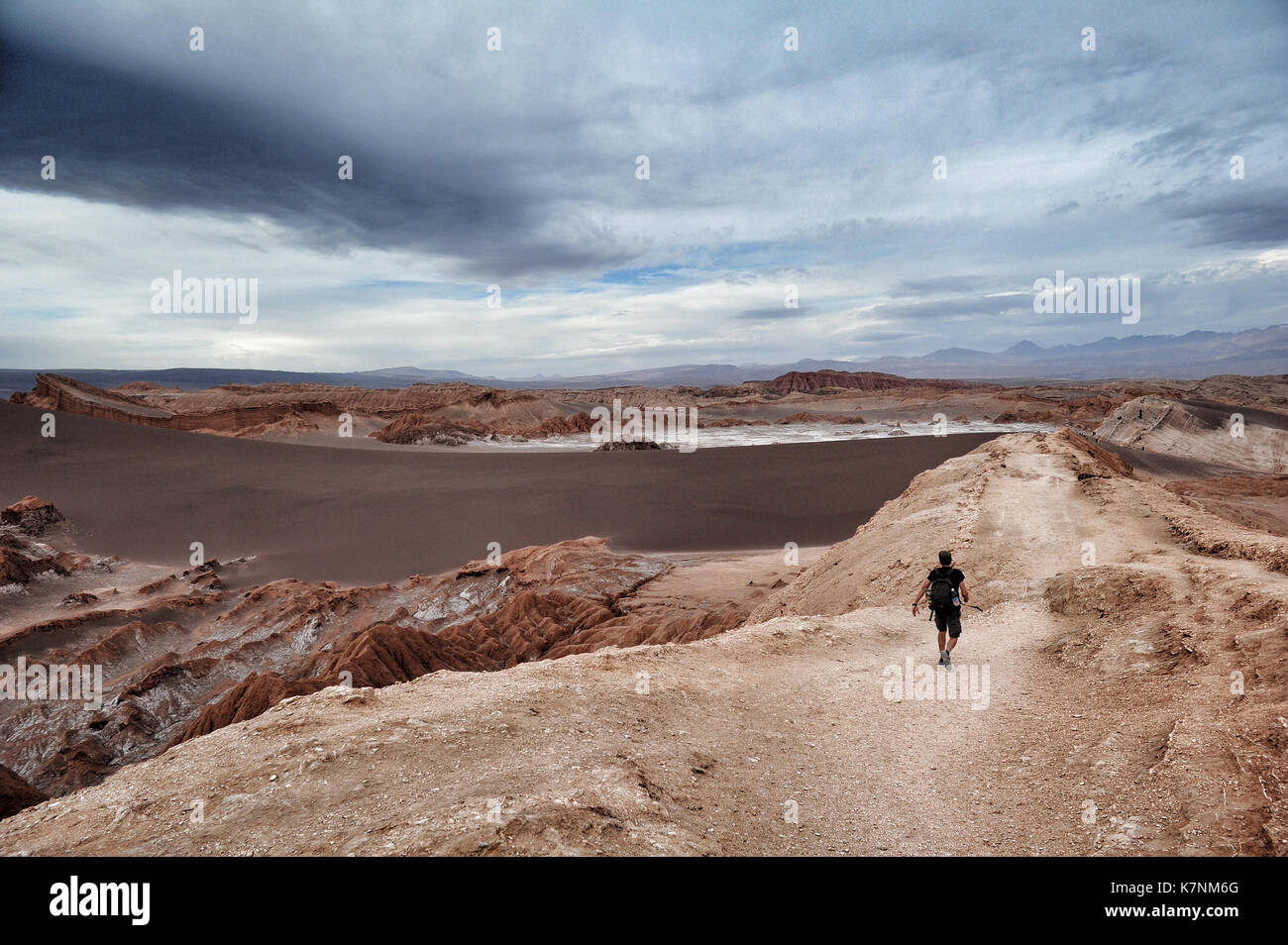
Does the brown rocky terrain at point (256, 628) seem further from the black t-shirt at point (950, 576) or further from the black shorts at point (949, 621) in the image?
the black t-shirt at point (950, 576)

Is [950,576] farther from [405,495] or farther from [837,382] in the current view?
[837,382]

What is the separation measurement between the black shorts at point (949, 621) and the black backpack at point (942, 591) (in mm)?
63

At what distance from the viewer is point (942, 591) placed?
622 cm

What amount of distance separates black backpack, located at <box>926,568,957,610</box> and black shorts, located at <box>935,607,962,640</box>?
0.06m

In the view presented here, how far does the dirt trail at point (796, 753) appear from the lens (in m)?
3.16

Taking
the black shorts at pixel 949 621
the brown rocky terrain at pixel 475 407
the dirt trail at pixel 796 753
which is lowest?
the dirt trail at pixel 796 753

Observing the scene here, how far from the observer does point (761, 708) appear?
17.9 feet

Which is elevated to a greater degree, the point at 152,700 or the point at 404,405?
the point at 404,405

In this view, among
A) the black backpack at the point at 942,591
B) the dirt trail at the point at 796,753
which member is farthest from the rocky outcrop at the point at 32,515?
the black backpack at the point at 942,591

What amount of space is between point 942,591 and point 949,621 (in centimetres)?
33

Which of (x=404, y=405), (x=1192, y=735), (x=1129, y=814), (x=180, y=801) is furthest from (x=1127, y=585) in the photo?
(x=404, y=405)

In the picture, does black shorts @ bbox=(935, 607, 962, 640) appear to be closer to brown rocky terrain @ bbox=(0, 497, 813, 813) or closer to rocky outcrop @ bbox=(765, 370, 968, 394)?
brown rocky terrain @ bbox=(0, 497, 813, 813)
